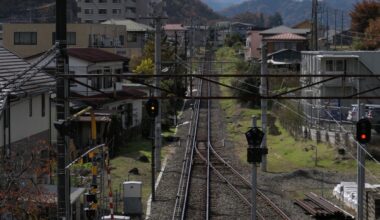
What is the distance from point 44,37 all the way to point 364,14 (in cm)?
3545

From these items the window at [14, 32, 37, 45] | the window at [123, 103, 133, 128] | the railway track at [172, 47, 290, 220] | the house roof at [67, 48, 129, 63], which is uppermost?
the window at [14, 32, 37, 45]

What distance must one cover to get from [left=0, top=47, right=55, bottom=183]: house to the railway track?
3594mm

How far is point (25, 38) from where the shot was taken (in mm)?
43094

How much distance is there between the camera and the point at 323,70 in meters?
32.0

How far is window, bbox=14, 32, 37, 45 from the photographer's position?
42438mm

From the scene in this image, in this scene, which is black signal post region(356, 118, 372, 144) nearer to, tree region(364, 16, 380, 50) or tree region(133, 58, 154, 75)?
tree region(133, 58, 154, 75)

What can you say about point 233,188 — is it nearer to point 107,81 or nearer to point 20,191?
point 20,191

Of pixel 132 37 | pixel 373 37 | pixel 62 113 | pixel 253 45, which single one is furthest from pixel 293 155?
pixel 253 45

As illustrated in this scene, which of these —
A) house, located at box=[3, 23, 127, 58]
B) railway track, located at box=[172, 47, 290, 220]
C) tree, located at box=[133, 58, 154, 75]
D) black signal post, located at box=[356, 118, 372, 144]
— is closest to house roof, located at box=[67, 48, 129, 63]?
railway track, located at box=[172, 47, 290, 220]

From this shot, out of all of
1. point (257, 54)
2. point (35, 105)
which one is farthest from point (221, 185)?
point (257, 54)

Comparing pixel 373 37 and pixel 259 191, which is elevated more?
pixel 373 37

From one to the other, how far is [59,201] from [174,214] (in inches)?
246

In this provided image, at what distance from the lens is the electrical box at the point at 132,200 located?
14914 mm

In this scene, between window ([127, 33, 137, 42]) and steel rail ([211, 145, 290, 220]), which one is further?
window ([127, 33, 137, 42])
